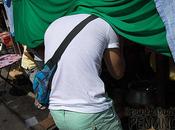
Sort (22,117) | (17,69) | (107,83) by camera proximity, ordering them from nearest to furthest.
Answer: (107,83) < (22,117) < (17,69)

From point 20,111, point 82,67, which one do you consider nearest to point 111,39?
point 82,67

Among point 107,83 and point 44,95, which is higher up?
point 44,95

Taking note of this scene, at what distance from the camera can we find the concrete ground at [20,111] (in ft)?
21.5

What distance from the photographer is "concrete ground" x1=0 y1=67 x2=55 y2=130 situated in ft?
21.5

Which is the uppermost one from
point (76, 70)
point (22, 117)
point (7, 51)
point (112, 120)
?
point (76, 70)

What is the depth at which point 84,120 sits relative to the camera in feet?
8.73

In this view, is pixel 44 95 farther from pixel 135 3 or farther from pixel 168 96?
pixel 168 96

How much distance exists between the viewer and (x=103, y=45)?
267cm

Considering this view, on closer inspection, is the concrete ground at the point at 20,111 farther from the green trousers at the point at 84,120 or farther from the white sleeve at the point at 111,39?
the white sleeve at the point at 111,39

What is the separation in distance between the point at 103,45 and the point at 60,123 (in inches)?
29.9

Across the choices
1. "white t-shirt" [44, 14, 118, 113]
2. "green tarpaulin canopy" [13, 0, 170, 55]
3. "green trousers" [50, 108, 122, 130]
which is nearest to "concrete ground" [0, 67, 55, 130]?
"green tarpaulin canopy" [13, 0, 170, 55]

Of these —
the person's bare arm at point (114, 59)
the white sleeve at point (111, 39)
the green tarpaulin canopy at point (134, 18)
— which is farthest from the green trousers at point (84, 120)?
the green tarpaulin canopy at point (134, 18)

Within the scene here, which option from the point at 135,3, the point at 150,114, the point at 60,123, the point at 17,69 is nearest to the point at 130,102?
the point at 150,114

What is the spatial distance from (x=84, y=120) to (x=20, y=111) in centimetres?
495
